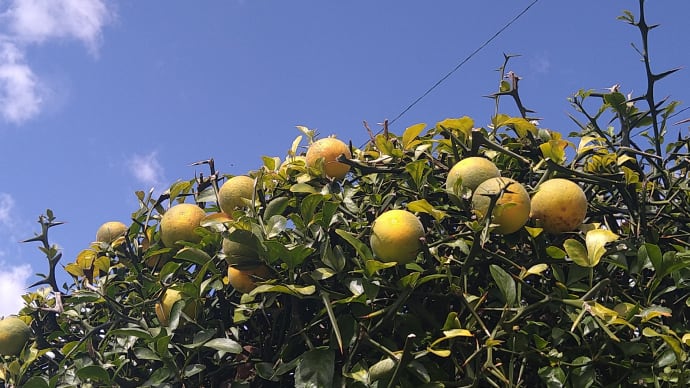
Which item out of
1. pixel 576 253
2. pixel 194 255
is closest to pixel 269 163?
pixel 194 255

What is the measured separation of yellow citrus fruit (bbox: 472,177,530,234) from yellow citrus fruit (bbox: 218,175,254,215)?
434 millimetres

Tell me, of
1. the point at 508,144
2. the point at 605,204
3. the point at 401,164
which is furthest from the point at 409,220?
the point at 605,204

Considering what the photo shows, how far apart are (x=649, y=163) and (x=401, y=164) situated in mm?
470

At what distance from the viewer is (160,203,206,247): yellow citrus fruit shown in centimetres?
127

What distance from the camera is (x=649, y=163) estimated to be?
4.04 feet

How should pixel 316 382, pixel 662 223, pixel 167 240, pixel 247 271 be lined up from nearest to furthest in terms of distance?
pixel 316 382
pixel 247 271
pixel 662 223
pixel 167 240

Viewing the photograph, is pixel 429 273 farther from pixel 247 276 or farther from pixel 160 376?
pixel 160 376

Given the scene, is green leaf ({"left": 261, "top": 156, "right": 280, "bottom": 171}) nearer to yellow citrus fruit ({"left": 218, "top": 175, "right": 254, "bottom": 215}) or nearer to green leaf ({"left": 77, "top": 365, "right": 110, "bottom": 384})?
yellow citrus fruit ({"left": 218, "top": 175, "right": 254, "bottom": 215})

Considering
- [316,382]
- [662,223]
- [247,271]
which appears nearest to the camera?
[316,382]

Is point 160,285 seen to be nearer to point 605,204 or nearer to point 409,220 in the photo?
point 409,220

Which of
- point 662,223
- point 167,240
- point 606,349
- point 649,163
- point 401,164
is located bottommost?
point 606,349

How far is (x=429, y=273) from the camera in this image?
1.01 metres

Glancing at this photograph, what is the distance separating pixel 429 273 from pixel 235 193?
0.42 m

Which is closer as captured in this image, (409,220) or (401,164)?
(409,220)
